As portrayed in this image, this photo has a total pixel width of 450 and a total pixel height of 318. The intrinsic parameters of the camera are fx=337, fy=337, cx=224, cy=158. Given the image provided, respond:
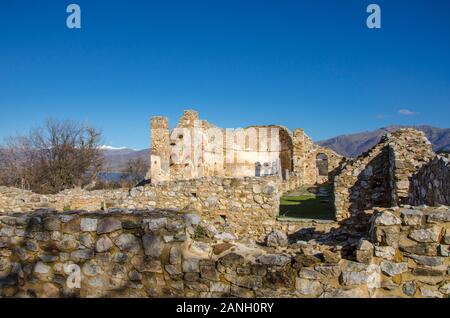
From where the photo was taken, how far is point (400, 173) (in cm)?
790

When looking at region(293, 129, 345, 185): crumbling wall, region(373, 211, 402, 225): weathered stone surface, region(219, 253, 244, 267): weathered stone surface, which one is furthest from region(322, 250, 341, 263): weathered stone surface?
region(293, 129, 345, 185): crumbling wall

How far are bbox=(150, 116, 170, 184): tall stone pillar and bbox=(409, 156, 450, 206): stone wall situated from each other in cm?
1664

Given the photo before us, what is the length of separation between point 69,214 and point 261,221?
537 cm

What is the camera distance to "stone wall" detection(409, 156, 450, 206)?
5324 millimetres

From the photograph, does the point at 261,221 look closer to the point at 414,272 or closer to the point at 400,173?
the point at 400,173

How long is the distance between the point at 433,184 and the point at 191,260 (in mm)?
4735

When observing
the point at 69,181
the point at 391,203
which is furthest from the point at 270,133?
the point at 391,203

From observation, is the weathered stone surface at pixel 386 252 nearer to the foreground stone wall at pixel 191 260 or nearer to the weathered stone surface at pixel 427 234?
the foreground stone wall at pixel 191 260

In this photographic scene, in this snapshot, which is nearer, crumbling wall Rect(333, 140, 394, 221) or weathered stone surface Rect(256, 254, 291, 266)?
weathered stone surface Rect(256, 254, 291, 266)

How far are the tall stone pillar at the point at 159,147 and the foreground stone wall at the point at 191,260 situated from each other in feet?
57.5

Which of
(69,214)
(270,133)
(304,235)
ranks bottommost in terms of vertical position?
(304,235)

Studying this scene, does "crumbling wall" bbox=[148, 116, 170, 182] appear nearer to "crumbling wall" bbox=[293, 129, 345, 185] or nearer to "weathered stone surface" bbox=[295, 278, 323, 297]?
"crumbling wall" bbox=[293, 129, 345, 185]

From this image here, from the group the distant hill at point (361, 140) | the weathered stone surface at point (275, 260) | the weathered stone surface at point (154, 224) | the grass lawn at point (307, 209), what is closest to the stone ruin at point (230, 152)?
the grass lawn at point (307, 209)
